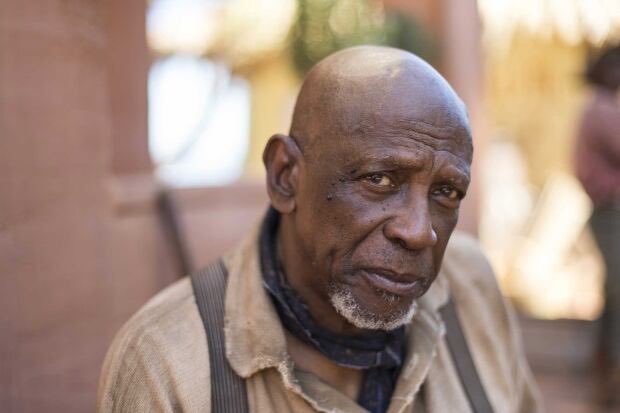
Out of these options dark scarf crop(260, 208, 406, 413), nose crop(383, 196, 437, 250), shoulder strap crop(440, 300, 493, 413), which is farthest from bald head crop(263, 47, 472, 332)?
shoulder strap crop(440, 300, 493, 413)

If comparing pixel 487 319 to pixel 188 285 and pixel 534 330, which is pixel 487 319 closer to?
pixel 188 285

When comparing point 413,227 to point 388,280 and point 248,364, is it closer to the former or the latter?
point 388,280

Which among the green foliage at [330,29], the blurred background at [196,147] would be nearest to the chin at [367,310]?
the blurred background at [196,147]

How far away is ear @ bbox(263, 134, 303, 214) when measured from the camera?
2.08 meters

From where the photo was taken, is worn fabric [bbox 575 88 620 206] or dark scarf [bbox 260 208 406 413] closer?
dark scarf [bbox 260 208 406 413]

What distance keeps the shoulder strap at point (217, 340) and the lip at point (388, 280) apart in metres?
0.42

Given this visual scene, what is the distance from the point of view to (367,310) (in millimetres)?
1964

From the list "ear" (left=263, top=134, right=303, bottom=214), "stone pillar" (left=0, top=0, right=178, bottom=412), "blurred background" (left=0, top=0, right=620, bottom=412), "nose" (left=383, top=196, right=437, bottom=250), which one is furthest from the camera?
"blurred background" (left=0, top=0, right=620, bottom=412)

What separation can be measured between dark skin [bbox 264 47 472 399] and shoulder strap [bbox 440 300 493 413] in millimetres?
481

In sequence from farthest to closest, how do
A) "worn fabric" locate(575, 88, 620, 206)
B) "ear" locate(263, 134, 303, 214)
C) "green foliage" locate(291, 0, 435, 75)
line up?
"worn fabric" locate(575, 88, 620, 206)
"green foliage" locate(291, 0, 435, 75)
"ear" locate(263, 134, 303, 214)

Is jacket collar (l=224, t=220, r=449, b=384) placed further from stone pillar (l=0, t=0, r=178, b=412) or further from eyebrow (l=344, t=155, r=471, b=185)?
stone pillar (l=0, t=0, r=178, b=412)

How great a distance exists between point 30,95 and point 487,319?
1.73 meters

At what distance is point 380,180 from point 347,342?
0.49 metres

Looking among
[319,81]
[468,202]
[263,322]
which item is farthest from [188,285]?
[468,202]
